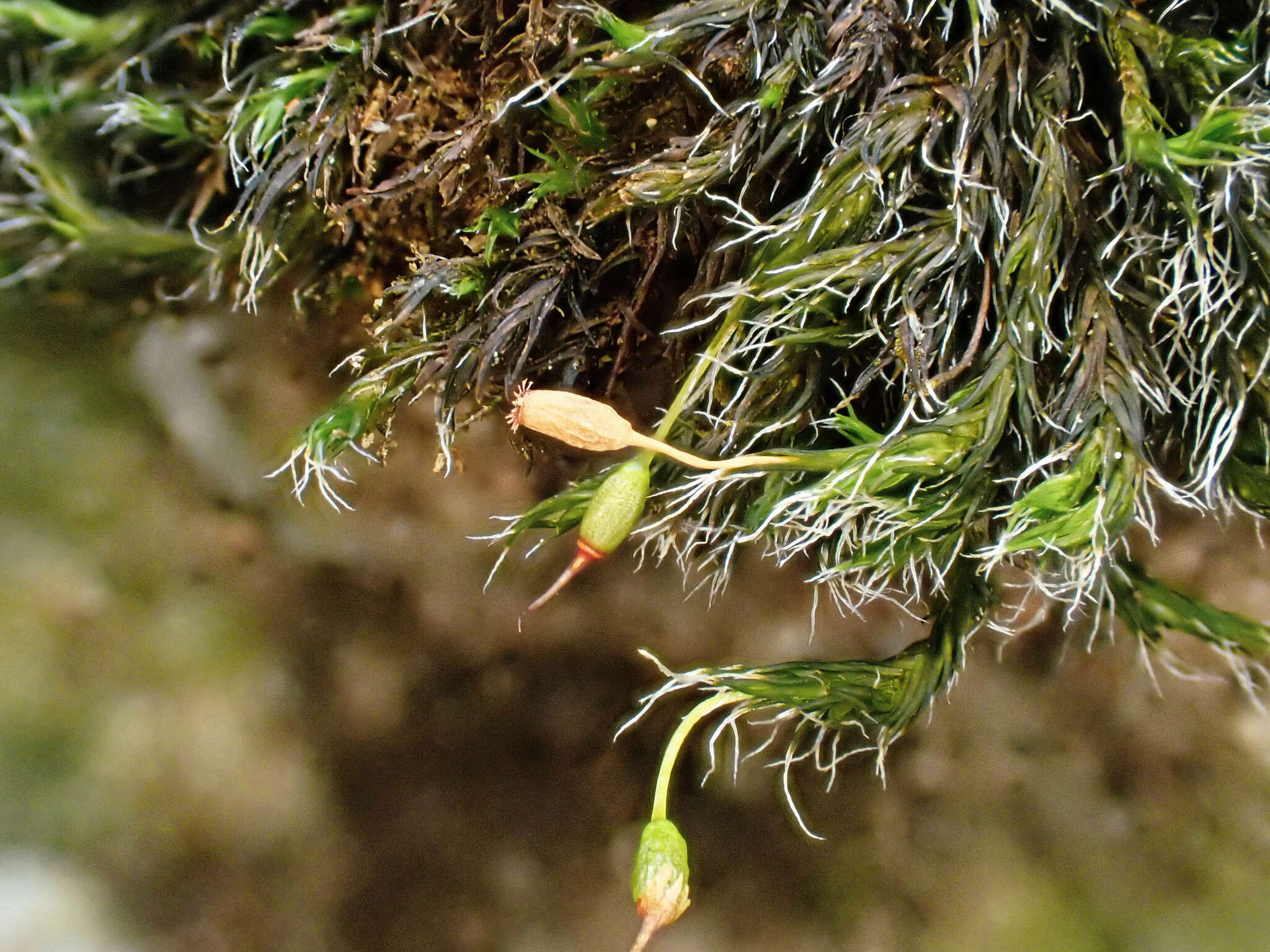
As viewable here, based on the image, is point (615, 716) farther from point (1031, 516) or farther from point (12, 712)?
point (12, 712)

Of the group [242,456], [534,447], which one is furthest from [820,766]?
[242,456]

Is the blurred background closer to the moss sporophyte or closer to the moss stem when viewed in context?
the moss sporophyte

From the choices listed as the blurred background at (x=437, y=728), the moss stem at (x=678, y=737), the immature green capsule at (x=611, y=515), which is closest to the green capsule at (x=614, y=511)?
the immature green capsule at (x=611, y=515)

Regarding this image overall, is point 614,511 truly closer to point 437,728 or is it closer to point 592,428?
point 592,428

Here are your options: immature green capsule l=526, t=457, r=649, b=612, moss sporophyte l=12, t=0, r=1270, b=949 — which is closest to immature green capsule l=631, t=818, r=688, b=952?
moss sporophyte l=12, t=0, r=1270, b=949

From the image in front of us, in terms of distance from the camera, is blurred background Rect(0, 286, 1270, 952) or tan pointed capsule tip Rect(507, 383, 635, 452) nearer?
tan pointed capsule tip Rect(507, 383, 635, 452)

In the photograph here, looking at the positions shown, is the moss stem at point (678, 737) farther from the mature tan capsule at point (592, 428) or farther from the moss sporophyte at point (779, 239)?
the mature tan capsule at point (592, 428)
